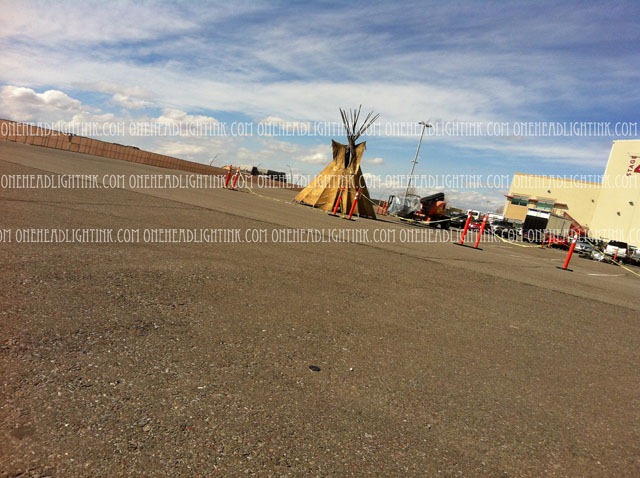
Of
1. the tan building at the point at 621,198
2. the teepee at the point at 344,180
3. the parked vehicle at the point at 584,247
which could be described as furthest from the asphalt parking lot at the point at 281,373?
the tan building at the point at 621,198

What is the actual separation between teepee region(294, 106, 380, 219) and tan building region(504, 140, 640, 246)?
104ft

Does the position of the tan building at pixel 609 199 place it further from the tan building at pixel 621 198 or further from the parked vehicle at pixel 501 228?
the parked vehicle at pixel 501 228

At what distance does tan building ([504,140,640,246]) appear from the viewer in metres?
47.0

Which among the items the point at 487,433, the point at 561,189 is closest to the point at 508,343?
the point at 487,433

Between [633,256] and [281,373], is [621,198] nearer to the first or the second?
[633,256]

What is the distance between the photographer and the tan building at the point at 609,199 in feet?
154

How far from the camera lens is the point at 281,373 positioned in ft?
9.48

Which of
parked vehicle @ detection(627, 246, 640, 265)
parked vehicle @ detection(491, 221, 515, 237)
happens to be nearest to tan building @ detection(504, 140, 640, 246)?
parked vehicle @ detection(491, 221, 515, 237)

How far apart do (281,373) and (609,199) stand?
5881cm

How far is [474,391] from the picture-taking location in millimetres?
3146

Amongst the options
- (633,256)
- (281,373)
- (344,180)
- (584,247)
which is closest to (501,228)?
(584,247)

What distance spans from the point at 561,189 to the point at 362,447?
66.8 m

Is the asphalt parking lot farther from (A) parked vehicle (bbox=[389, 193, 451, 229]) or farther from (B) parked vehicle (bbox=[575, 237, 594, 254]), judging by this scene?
(B) parked vehicle (bbox=[575, 237, 594, 254])

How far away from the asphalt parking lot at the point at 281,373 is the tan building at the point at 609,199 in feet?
148
